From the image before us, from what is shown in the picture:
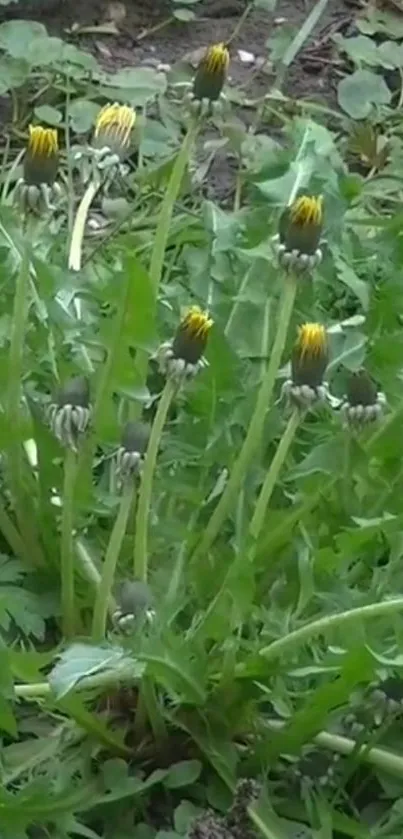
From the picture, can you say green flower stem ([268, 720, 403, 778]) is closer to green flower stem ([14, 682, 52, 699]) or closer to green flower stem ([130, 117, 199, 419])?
green flower stem ([14, 682, 52, 699])

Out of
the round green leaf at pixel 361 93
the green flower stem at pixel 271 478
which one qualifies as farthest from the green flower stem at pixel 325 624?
the round green leaf at pixel 361 93

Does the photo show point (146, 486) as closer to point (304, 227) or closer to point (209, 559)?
point (209, 559)

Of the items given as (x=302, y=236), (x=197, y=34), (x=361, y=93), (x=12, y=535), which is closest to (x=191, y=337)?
(x=302, y=236)

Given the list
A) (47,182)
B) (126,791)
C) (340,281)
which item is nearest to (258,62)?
(340,281)

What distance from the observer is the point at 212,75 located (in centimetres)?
124

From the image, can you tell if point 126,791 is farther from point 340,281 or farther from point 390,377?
point 340,281

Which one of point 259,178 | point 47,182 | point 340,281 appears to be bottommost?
point 340,281

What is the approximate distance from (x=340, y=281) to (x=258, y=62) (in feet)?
2.83

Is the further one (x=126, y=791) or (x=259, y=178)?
(x=259, y=178)

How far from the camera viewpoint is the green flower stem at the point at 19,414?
1.27 meters

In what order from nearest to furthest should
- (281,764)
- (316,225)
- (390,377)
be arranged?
(316,225), (281,764), (390,377)

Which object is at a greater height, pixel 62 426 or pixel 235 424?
pixel 62 426

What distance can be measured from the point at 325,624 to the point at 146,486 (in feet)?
0.58

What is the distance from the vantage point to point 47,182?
1.21 metres
